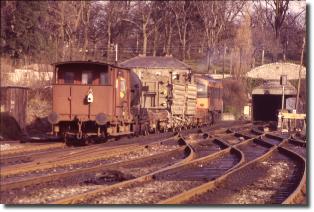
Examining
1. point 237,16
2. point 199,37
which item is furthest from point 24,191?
point 199,37

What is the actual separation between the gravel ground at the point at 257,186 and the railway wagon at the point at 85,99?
272 inches

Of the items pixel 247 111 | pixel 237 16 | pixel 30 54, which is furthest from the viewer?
pixel 247 111

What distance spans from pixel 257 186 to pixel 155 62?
37436 mm

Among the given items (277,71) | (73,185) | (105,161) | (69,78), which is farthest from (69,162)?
(277,71)

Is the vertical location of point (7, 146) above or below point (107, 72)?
below

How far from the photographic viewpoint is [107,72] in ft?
64.8

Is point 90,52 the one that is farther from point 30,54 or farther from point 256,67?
point 256,67

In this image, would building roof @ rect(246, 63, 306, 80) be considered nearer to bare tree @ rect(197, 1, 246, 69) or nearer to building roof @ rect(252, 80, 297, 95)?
building roof @ rect(252, 80, 297, 95)

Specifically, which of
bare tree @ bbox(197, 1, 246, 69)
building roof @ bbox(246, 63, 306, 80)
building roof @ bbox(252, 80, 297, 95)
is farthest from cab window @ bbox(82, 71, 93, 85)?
building roof @ bbox(252, 80, 297, 95)

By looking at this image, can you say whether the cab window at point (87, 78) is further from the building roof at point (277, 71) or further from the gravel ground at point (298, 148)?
the building roof at point (277, 71)

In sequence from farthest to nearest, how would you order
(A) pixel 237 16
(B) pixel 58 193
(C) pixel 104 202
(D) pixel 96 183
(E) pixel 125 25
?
(E) pixel 125 25, (A) pixel 237 16, (D) pixel 96 183, (B) pixel 58 193, (C) pixel 104 202

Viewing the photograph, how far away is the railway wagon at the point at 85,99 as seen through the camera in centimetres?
1964

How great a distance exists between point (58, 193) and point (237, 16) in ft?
66.7

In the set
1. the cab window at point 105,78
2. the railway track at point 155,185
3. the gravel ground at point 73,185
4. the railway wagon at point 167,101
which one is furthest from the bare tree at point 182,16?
the gravel ground at point 73,185
